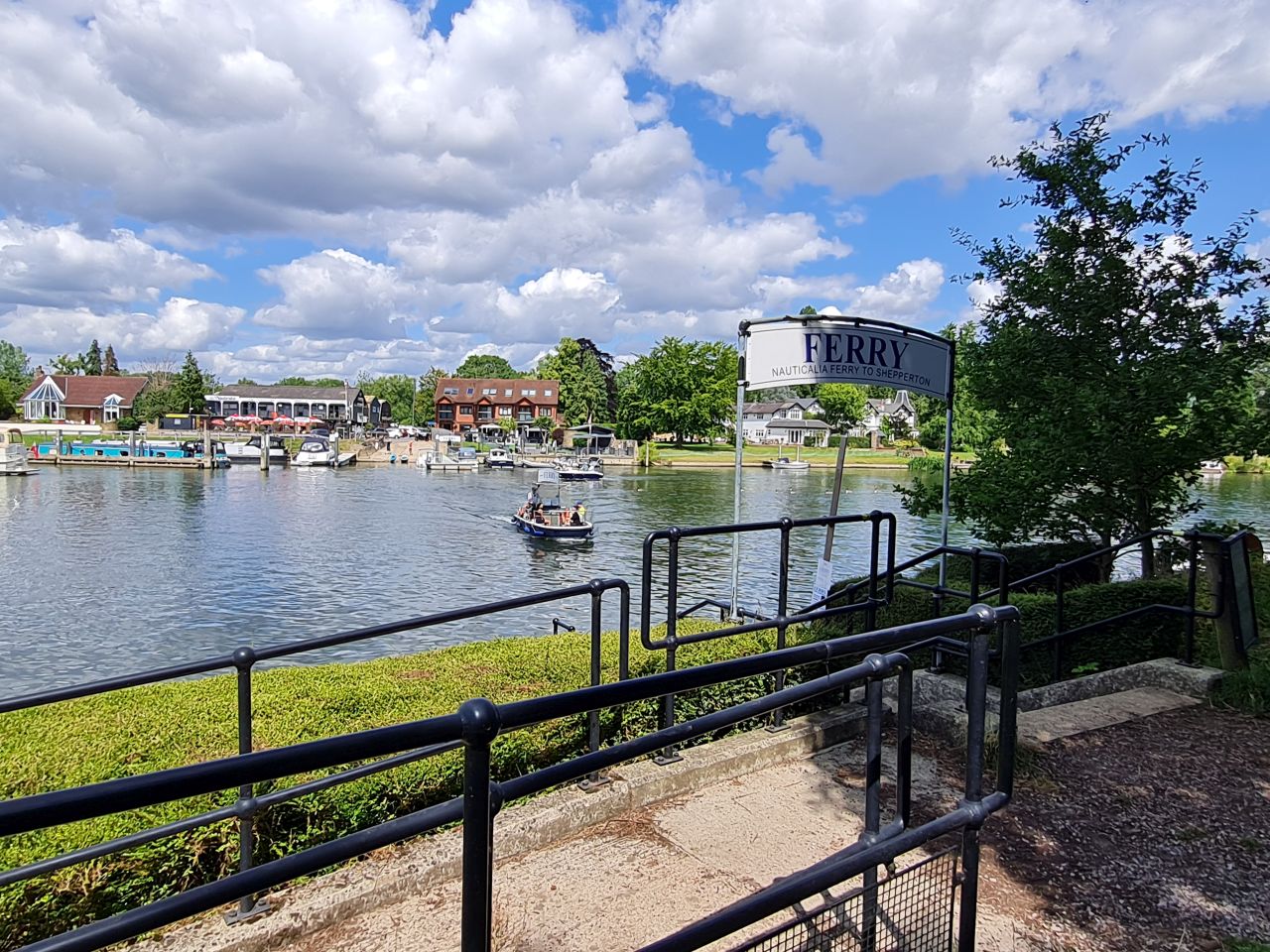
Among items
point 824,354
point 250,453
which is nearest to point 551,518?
point 824,354

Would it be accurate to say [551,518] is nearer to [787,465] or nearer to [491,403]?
[787,465]

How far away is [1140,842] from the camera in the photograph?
3.63 metres

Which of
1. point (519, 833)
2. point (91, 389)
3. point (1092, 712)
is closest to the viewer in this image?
point (519, 833)

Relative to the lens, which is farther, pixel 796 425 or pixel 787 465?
pixel 796 425

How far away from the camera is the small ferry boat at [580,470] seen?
2323 inches

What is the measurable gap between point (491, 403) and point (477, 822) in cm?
10517

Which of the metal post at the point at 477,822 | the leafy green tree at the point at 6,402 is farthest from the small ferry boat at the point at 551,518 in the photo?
the leafy green tree at the point at 6,402

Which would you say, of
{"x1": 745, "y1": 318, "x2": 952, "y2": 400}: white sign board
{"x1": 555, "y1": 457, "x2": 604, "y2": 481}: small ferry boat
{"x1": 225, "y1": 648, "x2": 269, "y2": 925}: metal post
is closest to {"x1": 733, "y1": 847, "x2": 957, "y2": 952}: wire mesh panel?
{"x1": 225, "y1": 648, "x2": 269, "y2": 925}: metal post

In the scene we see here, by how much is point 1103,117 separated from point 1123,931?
8.52 metres

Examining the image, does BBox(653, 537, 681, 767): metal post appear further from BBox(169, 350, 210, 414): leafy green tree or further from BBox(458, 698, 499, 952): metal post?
BBox(169, 350, 210, 414): leafy green tree

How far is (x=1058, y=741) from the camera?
183 inches

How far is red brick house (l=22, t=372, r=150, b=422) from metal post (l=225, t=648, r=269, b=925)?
105m

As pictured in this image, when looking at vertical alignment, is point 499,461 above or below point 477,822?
below

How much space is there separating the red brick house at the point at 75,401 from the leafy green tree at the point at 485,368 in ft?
193
